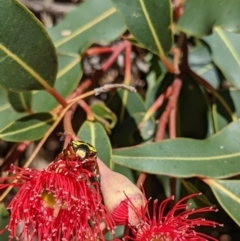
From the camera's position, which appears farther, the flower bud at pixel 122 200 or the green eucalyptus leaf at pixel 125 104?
the green eucalyptus leaf at pixel 125 104

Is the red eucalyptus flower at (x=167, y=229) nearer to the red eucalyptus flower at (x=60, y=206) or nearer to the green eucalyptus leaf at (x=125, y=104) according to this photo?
the red eucalyptus flower at (x=60, y=206)

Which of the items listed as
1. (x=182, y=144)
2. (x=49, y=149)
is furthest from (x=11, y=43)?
(x=49, y=149)

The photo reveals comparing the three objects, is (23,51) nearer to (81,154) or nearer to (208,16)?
(81,154)

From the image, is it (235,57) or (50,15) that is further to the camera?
(50,15)

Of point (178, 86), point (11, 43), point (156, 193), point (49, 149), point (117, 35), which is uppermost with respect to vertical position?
point (11, 43)

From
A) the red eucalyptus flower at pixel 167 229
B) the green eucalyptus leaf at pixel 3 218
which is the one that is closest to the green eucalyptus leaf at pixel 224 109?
the red eucalyptus flower at pixel 167 229

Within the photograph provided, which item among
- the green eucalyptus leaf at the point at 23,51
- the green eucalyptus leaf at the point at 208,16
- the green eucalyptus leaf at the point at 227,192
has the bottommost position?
the green eucalyptus leaf at the point at 227,192

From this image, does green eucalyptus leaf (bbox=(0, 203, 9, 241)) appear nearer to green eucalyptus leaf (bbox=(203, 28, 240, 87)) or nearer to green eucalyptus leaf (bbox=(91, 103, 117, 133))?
green eucalyptus leaf (bbox=(91, 103, 117, 133))

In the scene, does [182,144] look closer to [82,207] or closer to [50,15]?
[82,207]
